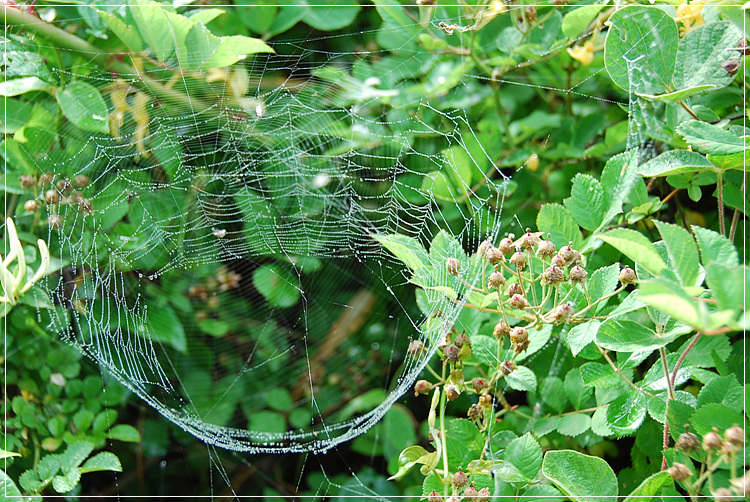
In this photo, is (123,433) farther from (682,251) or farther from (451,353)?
(682,251)

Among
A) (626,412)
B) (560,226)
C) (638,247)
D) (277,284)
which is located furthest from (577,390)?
(277,284)

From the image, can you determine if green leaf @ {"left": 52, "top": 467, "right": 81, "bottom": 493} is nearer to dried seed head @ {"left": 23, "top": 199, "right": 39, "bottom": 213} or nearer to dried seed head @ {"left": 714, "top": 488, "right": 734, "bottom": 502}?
dried seed head @ {"left": 23, "top": 199, "right": 39, "bottom": 213}

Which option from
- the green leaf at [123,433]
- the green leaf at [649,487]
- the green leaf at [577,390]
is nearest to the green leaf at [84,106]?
the green leaf at [123,433]

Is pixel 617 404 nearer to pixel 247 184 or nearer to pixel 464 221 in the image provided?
pixel 464 221

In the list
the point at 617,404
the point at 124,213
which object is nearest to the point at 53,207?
the point at 124,213

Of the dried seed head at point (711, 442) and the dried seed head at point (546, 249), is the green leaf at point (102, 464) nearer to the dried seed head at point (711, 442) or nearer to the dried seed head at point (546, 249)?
the dried seed head at point (546, 249)

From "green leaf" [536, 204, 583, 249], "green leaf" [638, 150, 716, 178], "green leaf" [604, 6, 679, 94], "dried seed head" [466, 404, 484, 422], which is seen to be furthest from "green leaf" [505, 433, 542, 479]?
"green leaf" [604, 6, 679, 94]
